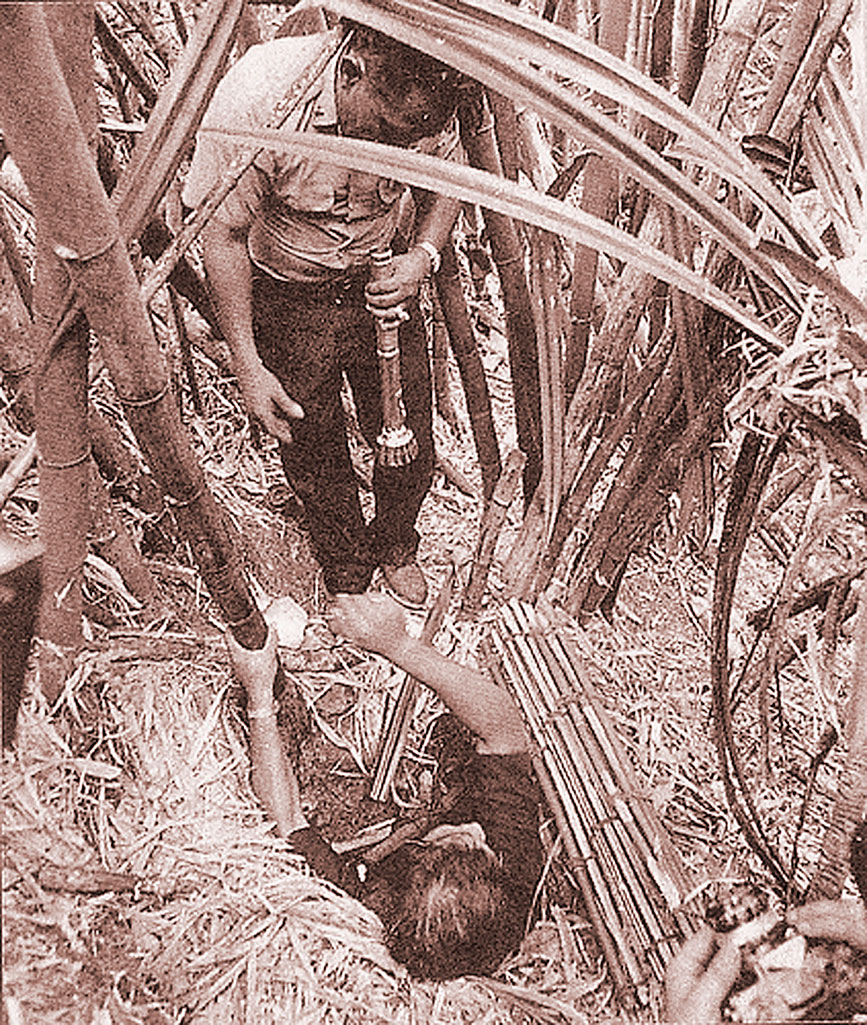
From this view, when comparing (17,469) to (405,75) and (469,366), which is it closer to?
(405,75)

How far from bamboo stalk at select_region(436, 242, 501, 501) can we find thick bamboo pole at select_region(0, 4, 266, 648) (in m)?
0.51

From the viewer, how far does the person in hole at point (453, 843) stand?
3.28 ft

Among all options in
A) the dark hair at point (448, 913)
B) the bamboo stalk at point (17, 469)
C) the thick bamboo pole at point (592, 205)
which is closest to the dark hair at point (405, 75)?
the thick bamboo pole at point (592, 205)

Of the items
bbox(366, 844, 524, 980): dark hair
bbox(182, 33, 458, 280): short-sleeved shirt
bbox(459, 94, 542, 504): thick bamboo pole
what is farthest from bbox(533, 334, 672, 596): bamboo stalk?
bbox(366, 844, 524, 980): dark hair

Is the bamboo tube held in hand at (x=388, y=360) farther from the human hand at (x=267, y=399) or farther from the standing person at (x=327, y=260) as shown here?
the human hand at (x=267, y=399)

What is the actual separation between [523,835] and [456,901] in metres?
0.13

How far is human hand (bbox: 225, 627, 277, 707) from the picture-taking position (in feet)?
3.56

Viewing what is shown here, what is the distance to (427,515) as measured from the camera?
158cm

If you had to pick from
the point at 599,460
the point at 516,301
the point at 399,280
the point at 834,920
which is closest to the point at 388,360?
the point at 399,280

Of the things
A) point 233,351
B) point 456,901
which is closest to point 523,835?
point 456,901

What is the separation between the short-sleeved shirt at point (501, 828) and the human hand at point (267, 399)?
485mm

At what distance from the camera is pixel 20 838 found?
92cm

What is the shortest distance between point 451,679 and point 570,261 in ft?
2.14

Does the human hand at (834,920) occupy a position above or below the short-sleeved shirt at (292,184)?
below
